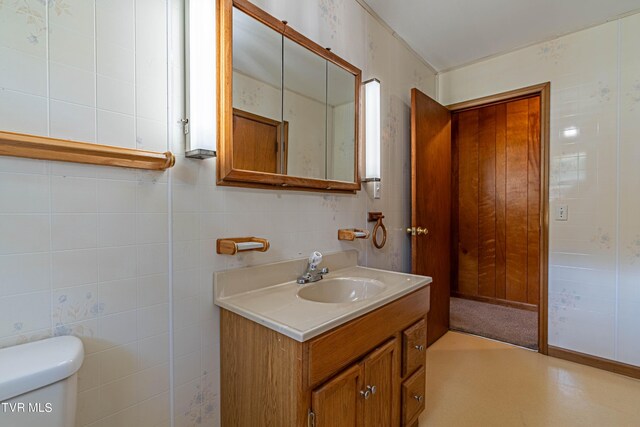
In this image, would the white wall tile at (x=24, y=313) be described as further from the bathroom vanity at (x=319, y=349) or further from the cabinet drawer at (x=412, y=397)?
the cabinet drawer at (x=412, y=397)

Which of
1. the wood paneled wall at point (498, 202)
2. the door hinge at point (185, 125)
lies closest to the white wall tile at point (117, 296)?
the door hinge at point (185, 125)

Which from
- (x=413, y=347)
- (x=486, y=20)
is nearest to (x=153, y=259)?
(x=413, y=347)

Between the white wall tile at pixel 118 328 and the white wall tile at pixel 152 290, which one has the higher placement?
the white wall tile at pixel 152 290

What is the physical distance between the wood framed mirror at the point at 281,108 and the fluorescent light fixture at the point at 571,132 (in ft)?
5.43

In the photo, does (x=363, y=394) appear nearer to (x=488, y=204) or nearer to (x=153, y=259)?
(x=153, y=259)

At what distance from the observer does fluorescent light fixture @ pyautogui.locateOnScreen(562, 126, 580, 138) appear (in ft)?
7.30

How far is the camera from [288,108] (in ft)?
4.71

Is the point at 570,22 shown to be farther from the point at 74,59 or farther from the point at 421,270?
the point at 74,59

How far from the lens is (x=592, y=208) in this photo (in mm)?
2162

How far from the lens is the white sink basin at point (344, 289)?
56.6 inches

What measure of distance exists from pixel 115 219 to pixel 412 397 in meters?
1.45

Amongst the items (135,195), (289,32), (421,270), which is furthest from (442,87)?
(135,195)

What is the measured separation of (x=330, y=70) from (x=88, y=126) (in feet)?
3.86

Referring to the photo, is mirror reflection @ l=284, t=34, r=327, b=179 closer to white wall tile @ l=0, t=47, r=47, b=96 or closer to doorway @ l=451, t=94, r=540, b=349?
white wall tile @ l=0, t=47, r=47, b=96
